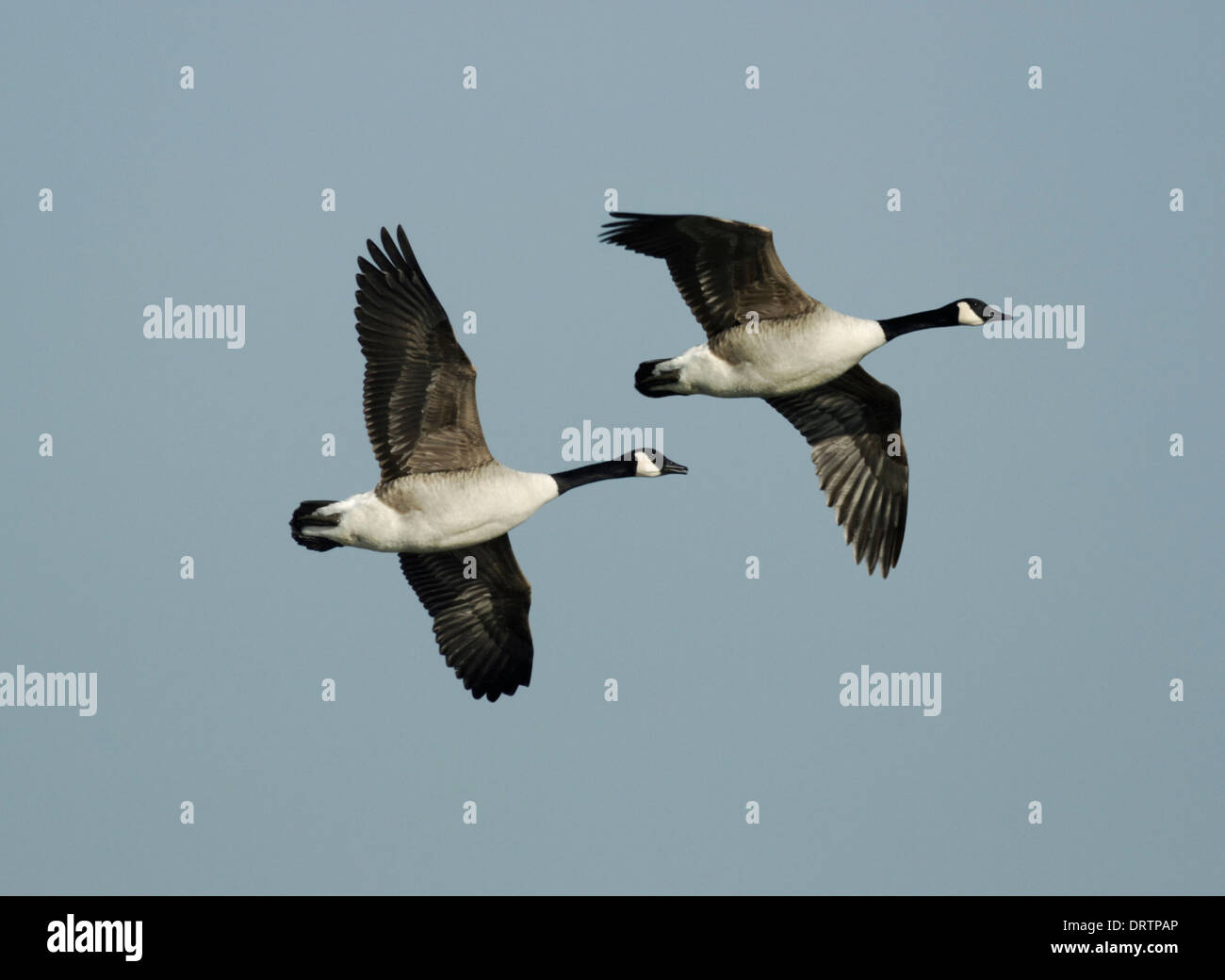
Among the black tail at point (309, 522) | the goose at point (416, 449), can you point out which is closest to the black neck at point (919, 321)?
the goose at point (416, 449)

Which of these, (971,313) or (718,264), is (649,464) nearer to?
(718,264)

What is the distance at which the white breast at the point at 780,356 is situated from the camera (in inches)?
727

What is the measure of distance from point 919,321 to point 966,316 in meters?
0.59

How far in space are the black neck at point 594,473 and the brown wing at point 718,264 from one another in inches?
57.2

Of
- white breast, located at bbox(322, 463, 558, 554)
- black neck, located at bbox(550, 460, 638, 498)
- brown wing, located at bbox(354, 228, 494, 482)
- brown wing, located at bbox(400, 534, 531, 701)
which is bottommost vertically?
brown wing, located at bbox(400, 534, 531, 701)

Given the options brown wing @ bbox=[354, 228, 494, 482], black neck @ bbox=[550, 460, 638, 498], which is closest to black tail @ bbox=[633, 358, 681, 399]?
black neck @ bbox=[550, 460, 638, 498]

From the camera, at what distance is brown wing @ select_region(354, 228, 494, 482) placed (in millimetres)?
17172

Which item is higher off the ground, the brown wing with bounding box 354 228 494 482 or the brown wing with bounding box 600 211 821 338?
the brown wing with bounding box 600 211 821 338

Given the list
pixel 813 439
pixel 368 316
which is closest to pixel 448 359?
pixel 368 316

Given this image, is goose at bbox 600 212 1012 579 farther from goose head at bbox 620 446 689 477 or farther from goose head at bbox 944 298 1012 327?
goose head at bbox 620 446 689 477

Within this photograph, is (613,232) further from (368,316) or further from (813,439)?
(813,439)

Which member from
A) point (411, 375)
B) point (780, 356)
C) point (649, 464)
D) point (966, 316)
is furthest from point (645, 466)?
point (966, 316)

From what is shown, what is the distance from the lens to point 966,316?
1973cm

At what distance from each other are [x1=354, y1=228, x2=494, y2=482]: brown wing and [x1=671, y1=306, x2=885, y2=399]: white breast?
91.5 inches
